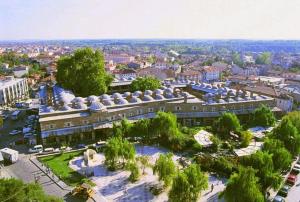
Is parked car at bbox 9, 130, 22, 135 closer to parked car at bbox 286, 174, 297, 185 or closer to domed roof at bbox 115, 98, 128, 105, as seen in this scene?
Answer: domed roof at bbox 115, 98, 128, 105

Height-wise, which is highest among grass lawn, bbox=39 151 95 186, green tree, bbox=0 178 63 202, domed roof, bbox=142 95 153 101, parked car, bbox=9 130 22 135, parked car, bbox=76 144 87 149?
domed roof, bbox=142 95 153 101

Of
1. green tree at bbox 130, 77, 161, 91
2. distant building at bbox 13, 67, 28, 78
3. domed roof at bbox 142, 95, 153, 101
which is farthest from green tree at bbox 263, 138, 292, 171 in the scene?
distant building at bbox 13, 67, 28, 78

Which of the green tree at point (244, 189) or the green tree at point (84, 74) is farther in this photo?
the green tree at point (84, 74)

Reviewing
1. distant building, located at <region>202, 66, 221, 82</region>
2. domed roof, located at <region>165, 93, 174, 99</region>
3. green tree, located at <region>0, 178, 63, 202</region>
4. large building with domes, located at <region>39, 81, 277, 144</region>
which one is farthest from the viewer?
distant building, located at <region>202, 66, 221, 82</region>

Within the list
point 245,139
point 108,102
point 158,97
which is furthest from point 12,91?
point 245,139

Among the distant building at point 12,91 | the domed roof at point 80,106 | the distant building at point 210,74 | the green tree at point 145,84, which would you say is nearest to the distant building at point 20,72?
the distant building at point 12,91

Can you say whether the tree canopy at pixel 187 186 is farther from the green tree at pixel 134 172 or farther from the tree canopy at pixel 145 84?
the tree canopy at pixel 145 84
